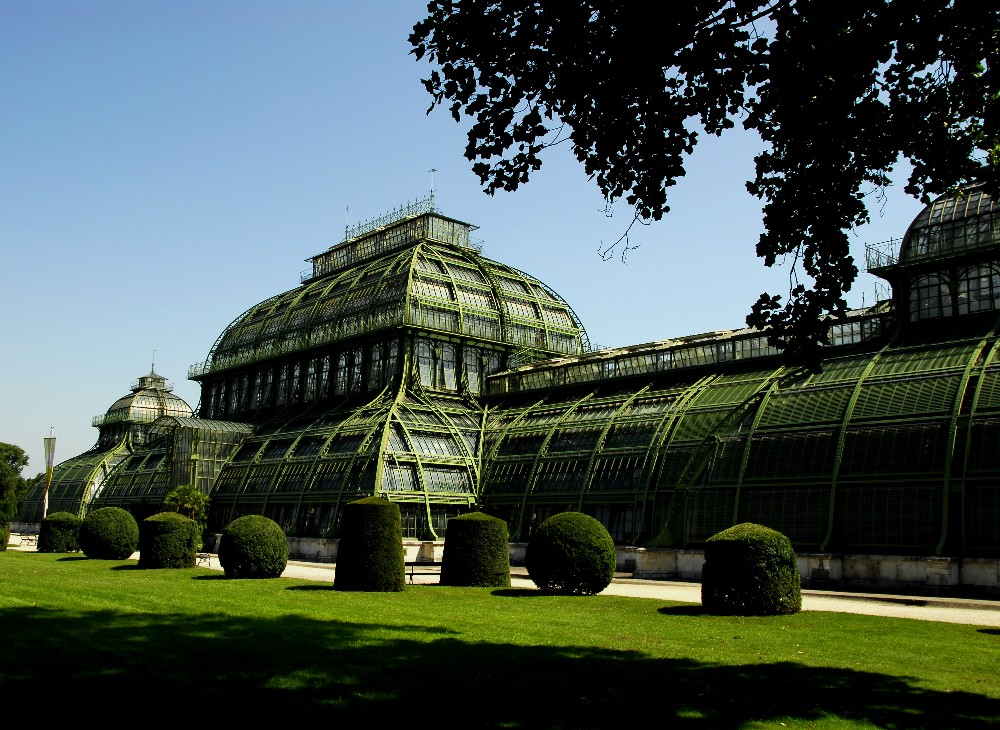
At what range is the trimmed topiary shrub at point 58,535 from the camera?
5934 cm

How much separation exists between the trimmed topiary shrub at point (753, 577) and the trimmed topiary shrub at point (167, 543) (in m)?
28.1

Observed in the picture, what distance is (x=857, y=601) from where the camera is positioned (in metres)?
32.5

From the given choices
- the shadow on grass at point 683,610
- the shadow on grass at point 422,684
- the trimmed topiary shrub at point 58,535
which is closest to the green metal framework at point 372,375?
the trimmed topiary shrub at point 58,535

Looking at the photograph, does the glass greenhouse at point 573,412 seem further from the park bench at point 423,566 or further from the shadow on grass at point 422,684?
the shadow on grass at point 422,684

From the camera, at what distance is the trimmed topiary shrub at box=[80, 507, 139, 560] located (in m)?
51.6

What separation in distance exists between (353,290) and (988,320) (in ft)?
147

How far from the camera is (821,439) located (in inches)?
1580

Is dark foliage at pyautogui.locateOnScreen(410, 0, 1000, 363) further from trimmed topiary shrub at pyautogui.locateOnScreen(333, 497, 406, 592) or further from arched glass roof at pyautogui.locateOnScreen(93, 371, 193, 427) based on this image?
arched glass roof at pyautogui.locateOnScreen(93, 371, 193, 427)

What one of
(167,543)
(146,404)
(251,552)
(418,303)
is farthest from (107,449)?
Answer: (251,552)

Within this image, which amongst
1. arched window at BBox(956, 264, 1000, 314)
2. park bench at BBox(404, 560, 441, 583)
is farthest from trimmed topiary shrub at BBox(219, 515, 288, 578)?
arched window at BBox(956, 264, 1000, 314)

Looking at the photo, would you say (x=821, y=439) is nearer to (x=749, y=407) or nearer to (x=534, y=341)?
(x=749, y=407)

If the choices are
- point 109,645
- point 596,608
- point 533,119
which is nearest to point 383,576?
point 596,608

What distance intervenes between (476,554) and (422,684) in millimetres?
20341

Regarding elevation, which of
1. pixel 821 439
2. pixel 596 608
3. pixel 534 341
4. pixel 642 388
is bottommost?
pixel 596 608
